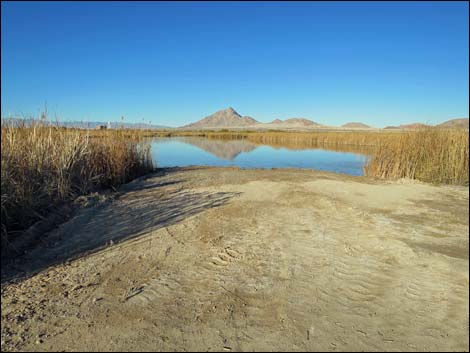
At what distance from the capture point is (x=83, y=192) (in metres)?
6.05

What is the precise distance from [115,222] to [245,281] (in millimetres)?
2512

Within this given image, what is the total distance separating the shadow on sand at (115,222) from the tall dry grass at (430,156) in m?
5.38

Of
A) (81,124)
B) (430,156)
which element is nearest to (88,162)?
(81,124)

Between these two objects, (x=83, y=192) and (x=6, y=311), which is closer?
(x=6, y=311)

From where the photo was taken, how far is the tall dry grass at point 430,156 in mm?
7867

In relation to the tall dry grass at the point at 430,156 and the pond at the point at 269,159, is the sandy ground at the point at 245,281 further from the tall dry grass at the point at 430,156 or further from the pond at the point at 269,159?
the pond at the point at 269,159

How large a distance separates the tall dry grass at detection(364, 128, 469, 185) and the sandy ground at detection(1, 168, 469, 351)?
125 inches

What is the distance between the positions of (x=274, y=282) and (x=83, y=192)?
4669 millimetres

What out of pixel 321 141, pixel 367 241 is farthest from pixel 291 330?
pixel 321 141

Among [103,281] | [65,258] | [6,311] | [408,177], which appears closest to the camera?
[6,311]

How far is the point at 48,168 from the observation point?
5051 mm

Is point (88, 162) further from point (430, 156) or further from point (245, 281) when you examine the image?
point (430, 156)

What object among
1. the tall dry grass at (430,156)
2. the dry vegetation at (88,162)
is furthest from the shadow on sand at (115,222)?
the tall dry grass at (430,156)

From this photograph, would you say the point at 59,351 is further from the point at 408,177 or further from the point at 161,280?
the point at 408,177
